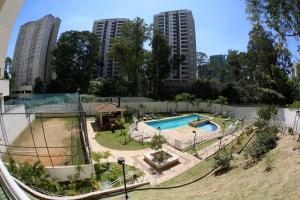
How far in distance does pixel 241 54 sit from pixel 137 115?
2186 cm

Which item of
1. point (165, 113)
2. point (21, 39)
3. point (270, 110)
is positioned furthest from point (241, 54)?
point (21, 39)

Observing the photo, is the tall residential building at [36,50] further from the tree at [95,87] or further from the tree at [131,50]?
the tree at [131,50]

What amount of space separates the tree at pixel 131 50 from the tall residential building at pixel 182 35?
105 ft

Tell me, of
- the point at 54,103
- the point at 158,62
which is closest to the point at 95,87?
the point at 54,103

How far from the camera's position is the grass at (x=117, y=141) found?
16.1 metres

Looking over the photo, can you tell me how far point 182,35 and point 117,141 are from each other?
6519cm

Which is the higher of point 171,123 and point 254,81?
point 254,81

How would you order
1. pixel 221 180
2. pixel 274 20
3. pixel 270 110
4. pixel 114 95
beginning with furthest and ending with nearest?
1. pixel 114 95
2. pixel 270 110
3. pixel 274 20
4. pixel 221 180

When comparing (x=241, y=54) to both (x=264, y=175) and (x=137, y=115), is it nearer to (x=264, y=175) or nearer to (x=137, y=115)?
(x=137, y=115)

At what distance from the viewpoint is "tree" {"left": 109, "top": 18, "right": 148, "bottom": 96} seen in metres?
36.2

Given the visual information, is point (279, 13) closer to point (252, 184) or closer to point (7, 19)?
point (252, 184)

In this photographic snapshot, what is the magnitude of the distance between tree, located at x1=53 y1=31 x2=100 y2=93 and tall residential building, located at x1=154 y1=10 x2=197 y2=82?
108ft

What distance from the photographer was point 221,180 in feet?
30.5

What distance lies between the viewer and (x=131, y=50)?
119 feet
